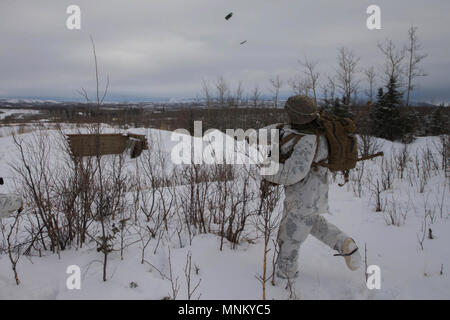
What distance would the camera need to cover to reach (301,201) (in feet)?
6.54

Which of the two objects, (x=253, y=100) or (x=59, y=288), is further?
(x=253, y=100)

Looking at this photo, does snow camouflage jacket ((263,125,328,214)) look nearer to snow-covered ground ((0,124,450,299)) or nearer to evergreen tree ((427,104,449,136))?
snow-covered ground ((0,124,450,299))

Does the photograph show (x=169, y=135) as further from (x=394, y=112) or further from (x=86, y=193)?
(x=394, y=112)

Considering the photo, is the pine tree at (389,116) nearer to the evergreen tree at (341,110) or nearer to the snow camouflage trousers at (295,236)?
the evergreen tree at (341,110)

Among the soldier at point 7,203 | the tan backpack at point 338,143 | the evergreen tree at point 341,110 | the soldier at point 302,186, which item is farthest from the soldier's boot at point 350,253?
the evergreen tree at point 341,110

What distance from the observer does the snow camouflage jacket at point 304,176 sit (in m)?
1.87

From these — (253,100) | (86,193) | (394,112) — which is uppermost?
(253,100)

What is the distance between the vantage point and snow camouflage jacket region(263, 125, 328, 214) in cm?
187

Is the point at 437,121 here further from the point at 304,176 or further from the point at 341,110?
the point at 304,176

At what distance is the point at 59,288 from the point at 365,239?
2988 mm
